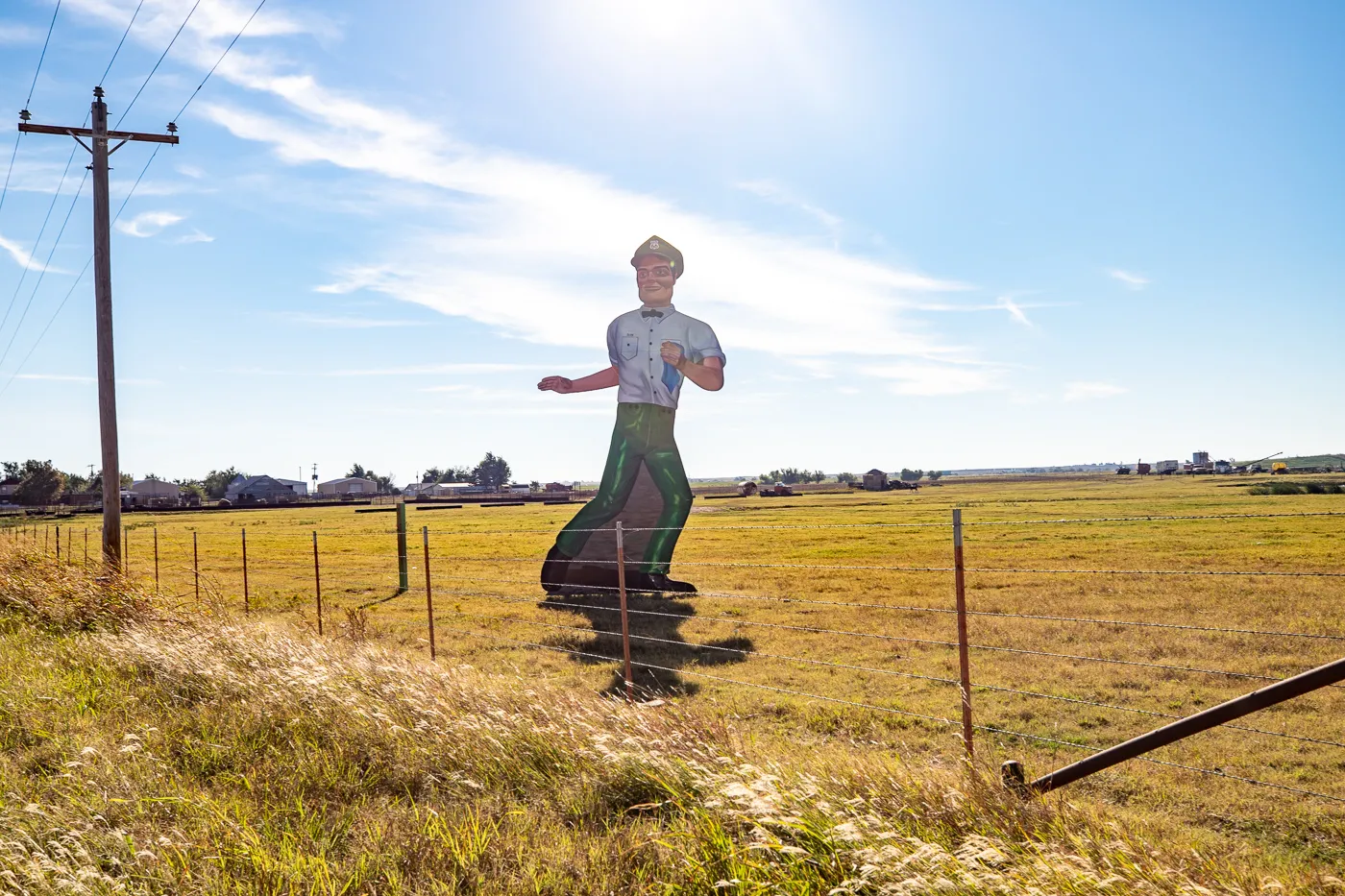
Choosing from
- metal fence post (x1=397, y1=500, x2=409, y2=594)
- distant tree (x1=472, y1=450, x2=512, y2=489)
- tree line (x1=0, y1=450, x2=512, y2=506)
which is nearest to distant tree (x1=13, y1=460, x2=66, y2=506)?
tree line (x1=0, y1=450, x2=512, y2=506)

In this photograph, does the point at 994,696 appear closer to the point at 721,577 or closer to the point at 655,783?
the point at 655,783

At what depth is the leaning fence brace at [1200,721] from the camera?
3246 millimetres

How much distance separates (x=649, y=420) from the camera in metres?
16.2

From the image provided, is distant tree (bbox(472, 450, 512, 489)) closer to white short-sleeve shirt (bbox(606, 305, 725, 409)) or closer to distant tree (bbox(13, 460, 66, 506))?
distant tree (bbox(13, 460, 66, 506))

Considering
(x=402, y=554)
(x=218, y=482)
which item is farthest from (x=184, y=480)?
(x=402, y=554)

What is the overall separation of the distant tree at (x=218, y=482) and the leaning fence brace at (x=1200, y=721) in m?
147

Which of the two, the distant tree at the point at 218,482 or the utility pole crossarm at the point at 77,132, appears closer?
the utility pole crossarm at the point at 77,132

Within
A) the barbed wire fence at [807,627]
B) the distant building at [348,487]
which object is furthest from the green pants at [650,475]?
the distant building at [348,487]

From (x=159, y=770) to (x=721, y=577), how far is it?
1630 cm

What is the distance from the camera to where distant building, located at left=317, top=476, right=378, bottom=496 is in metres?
135

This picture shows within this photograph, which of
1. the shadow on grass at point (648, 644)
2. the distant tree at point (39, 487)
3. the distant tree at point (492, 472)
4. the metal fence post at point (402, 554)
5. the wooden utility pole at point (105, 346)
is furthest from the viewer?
the distant tree at point (492, 472)

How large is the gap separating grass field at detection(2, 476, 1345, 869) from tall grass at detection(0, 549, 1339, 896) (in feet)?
2.87

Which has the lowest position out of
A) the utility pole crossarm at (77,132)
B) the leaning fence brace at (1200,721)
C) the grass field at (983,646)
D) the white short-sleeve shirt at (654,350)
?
the grass field at (983,646)

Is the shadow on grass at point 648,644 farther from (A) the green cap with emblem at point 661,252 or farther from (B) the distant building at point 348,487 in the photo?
(B) the distant building at point 348,487
